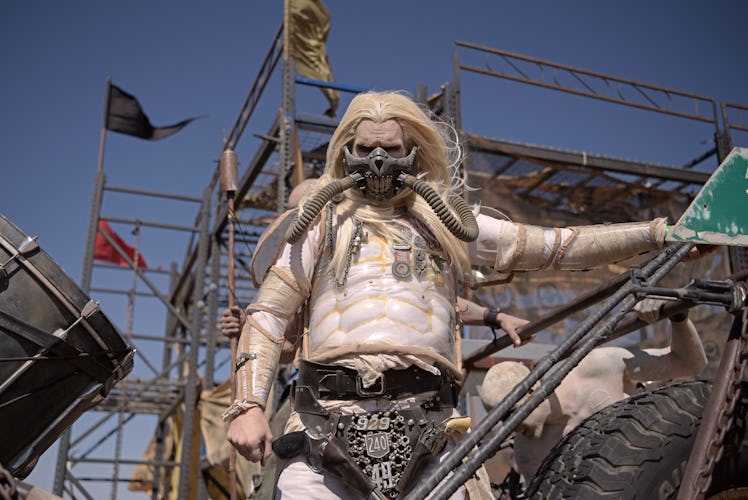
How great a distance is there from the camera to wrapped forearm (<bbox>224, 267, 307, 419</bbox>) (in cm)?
221

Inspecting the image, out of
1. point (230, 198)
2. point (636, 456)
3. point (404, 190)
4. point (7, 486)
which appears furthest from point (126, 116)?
point (636, 456)

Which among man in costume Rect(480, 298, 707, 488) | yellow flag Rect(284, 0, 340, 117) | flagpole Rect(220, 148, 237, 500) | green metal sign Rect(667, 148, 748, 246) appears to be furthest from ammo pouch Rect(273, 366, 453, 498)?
yellow flag Rect(284, 0, 340, 117)

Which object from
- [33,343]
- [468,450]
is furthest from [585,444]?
[33,343]

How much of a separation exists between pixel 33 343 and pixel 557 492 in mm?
1955

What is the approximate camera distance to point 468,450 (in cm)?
182

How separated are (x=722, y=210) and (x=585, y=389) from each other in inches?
63.8

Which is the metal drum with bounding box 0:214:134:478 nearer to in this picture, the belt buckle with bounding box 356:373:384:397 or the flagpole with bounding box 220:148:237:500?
the flagpole with bounding box 220:148:237:500

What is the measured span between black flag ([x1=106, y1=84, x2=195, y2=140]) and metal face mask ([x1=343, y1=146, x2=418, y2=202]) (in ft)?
34.8

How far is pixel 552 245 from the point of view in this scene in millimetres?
2598

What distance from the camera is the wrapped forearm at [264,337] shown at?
87.0 inches

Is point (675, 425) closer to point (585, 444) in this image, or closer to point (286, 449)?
point (585, 444)

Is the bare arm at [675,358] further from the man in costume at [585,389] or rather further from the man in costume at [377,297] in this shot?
the man in costume at [377,297]

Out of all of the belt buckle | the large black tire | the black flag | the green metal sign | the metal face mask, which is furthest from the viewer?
the black flag

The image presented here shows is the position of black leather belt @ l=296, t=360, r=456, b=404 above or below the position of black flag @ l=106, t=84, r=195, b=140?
below
